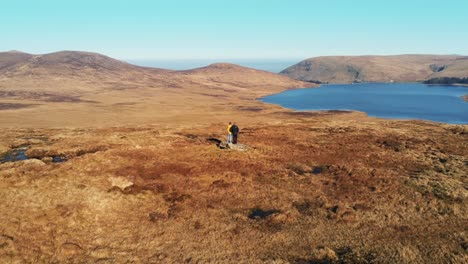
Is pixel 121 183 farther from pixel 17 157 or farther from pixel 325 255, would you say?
pixel 325 255

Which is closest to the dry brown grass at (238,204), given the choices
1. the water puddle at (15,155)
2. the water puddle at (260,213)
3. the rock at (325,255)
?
the rock at (325,255)

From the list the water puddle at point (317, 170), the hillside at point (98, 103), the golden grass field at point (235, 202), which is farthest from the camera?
the hillside at point (98, 103)

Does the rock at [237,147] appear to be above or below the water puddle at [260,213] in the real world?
above

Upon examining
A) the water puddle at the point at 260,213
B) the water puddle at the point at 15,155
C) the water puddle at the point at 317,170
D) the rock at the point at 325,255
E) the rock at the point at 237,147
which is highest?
the rock at the point at 237,147

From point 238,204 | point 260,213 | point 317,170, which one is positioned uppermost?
point 317,170

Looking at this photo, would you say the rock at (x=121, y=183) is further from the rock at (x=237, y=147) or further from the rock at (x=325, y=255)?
the rock at (x=325, y=255)

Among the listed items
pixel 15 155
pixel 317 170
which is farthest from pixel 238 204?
pixel 15 155

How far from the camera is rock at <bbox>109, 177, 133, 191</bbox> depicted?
89.2 feet

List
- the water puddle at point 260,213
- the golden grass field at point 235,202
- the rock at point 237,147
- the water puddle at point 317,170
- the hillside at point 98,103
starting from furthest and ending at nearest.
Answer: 1. the hillside at point 98,103
2. the rock at point 237,147
3. the water puddle at point 317,170
4. the water puddle at point 260,213
5. the golden grass field at point 235,202

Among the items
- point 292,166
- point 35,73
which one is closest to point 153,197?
point 292,166

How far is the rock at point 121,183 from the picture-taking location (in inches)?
1070

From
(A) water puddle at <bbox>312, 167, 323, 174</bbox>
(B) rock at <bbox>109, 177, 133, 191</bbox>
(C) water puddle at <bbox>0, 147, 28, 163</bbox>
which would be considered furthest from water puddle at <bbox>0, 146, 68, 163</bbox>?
(A) water puddle at <bbox>312, 167, 323, 174</bbox>

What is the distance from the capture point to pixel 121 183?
27.7 m

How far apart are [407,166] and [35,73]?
21681 cm
